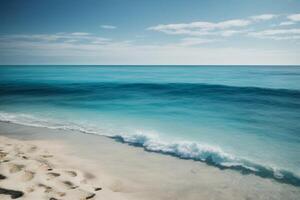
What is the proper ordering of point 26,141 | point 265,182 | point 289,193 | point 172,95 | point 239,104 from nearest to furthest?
point 289,193
point 265,182
point 26,141
point 239,104
point 172,95

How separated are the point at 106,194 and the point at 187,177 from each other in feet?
6.08

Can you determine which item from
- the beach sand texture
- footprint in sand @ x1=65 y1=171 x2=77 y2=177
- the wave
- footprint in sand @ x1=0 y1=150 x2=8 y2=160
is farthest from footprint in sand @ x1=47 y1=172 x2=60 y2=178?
the wave

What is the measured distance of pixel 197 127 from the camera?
392 inches

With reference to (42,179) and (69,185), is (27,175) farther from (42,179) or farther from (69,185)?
(69,185)

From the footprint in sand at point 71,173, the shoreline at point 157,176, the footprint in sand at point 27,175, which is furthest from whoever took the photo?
the footprint in sand at point 71,173

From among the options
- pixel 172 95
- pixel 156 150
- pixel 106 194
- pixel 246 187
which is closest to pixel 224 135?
pixel 156 150

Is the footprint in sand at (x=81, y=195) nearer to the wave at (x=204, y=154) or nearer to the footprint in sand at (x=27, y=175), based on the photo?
the footprint in sand at (x=27, y=175)

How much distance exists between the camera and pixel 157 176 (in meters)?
4.92

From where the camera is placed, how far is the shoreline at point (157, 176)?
4.23 m

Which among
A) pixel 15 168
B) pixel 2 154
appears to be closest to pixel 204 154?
pixel 15 168

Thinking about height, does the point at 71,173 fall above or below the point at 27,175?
below

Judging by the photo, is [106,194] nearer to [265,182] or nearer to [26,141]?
[265,182]

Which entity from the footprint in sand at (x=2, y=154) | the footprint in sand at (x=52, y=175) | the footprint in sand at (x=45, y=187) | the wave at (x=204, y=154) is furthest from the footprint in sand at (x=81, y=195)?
the wave at (x=204, y=154)

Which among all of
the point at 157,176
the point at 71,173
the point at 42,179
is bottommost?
the point at 157,176
